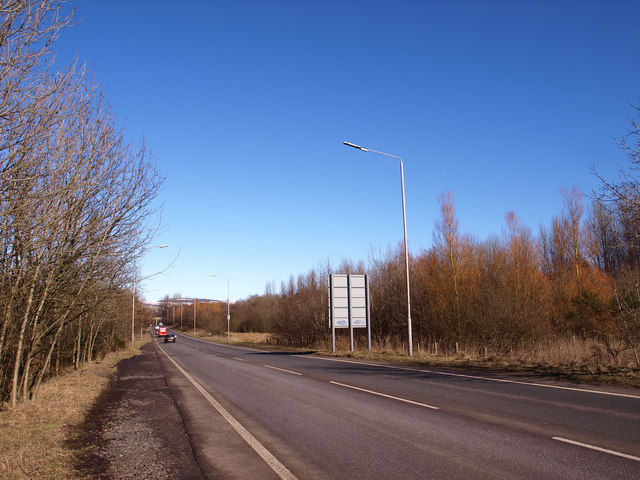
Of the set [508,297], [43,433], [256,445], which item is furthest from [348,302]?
[43,433]

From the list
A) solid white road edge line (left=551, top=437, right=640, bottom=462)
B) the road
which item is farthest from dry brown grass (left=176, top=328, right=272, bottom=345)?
solid white road edge line (left=551, top=437, right=640, bottom=462)

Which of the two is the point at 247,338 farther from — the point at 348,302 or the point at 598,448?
the point at 598,448

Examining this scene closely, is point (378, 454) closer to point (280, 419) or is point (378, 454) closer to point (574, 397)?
point (280, 419)

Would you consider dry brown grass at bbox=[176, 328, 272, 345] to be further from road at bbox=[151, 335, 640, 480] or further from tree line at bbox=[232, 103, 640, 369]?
road at bbox=[151, 335, 640, 480]

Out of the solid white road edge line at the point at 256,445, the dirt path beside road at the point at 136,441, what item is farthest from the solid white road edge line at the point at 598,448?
the dirt path beside road at the point at 136,441

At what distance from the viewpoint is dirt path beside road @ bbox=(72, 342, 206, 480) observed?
5.55 metres

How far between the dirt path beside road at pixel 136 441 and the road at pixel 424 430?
0.36m

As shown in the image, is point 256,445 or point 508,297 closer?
point 256,445

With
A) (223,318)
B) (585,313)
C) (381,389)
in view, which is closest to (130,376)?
(381,389)

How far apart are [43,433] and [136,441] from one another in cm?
143

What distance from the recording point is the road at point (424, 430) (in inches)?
209

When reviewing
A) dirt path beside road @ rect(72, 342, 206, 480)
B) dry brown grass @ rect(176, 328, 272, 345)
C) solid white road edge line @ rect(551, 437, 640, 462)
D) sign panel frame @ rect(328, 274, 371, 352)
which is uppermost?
sign panel frame @ rect(328, 274, 371, 352)

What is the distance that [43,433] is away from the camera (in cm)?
707

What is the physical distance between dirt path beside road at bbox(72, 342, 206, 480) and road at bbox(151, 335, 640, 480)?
1.20 feet
